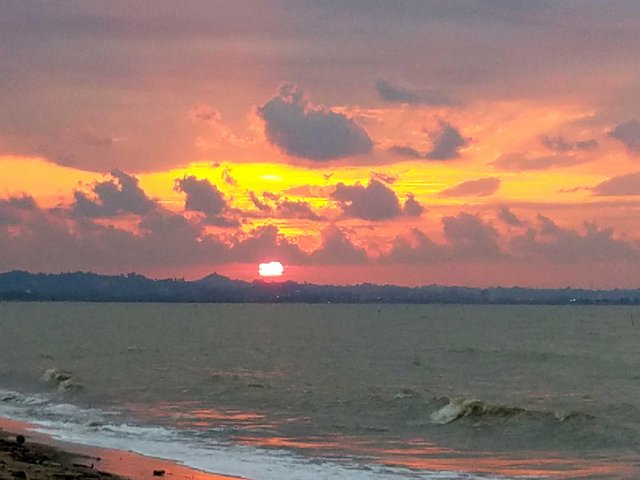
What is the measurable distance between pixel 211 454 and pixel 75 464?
4.67 metres

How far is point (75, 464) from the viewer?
74.9 feet

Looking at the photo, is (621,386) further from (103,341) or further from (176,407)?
(103,341)

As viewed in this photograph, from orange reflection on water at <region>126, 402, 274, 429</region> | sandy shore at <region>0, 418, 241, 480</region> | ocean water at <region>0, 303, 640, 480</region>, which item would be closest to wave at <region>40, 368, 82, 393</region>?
ocean water at <region>0, 303, 640, 480</region>

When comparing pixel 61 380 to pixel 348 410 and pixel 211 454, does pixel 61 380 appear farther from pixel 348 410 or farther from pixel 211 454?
pixel 211 454

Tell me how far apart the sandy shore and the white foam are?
0.71m

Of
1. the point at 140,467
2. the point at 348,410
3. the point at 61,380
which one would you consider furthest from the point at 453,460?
the point at 61,380

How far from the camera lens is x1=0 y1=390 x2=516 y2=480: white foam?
23.6 meters

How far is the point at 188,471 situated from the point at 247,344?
69976mm

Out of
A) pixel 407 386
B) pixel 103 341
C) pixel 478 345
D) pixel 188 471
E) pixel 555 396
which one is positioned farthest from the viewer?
pixel 103 341

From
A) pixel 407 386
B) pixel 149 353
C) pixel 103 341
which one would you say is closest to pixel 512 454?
pixel 407 386

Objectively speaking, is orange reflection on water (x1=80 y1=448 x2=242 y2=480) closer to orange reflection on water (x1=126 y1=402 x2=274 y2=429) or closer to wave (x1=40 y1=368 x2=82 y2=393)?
orange reflection on water (x1=126 y1=402 x2=274 y2=429)

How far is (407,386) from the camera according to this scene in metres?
49.2

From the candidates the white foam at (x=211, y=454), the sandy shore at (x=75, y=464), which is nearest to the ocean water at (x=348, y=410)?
the white foam at (x=211, y=454)

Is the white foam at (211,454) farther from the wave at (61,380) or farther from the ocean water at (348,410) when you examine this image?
the wave at (61,380)
